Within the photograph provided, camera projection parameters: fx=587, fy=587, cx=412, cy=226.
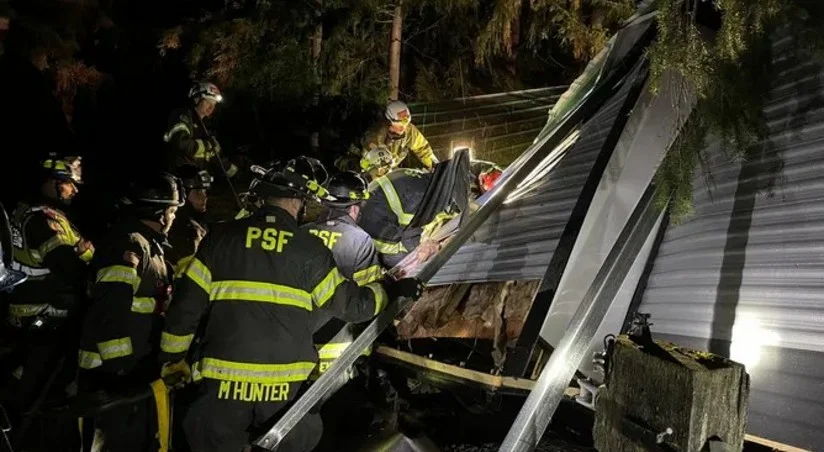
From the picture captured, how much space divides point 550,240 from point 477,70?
30.6 ft

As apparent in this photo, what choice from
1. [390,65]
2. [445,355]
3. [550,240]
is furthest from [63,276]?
[390,65]

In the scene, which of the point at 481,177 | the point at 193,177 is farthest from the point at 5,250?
the point at 481,177

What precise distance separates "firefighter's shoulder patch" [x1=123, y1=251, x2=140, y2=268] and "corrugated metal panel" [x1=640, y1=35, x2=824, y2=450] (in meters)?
3.72

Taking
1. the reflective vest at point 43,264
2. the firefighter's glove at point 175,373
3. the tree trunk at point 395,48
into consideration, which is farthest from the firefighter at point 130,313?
the tree trunk at point 395,48

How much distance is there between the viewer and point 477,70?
1230 cm

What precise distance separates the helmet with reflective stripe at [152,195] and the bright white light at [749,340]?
4.30m

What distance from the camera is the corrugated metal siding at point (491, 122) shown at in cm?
909

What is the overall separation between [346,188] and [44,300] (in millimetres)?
3450

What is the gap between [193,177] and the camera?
7.29 metres

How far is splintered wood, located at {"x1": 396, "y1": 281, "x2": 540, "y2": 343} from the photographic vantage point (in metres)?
3.91

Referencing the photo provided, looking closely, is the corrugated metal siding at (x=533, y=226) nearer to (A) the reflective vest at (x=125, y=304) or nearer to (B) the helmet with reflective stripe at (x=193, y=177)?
(A) the reflective vest at (x=125, y=304)

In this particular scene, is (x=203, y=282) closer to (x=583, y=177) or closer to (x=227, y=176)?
(x=583, y=177)

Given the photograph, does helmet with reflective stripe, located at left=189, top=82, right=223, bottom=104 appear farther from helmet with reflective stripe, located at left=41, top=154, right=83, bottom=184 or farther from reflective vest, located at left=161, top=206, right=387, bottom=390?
reflective vest, located at left=161, top=206, right=387, bottom=390

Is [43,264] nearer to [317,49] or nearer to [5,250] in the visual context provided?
[5,250]
